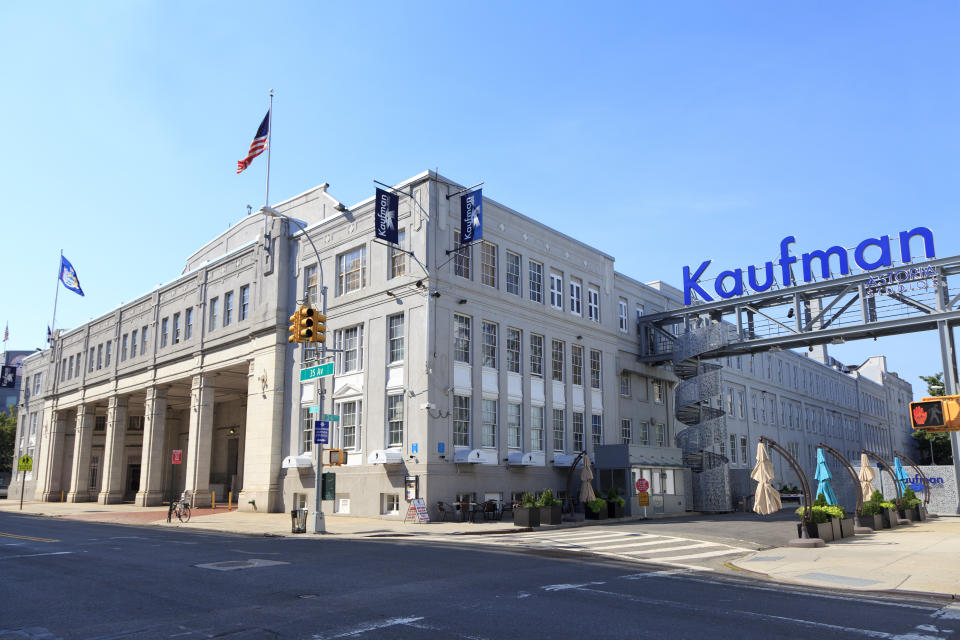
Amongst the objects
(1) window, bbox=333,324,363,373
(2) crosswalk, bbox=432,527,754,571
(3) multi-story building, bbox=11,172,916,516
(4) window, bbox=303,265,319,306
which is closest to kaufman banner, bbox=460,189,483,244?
(3) multi-story building, bbox=11,172,916,516

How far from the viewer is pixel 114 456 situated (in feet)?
180

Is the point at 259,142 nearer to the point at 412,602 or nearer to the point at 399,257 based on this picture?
the point at 399,257

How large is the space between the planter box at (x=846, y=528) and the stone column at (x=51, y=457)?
63548 millimetres

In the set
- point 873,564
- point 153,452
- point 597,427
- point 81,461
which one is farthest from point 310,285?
point 81,461

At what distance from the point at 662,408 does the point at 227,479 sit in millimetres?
33278

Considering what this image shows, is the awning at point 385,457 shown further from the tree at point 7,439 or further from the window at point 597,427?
the tree at point 7,439

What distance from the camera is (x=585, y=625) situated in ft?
29.8

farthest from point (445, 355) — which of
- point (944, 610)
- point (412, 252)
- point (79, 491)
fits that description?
point (79, 491)

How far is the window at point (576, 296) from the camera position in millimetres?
40844

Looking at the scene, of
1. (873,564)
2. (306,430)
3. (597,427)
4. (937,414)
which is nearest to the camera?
(937,414)

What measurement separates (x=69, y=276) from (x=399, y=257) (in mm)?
37889

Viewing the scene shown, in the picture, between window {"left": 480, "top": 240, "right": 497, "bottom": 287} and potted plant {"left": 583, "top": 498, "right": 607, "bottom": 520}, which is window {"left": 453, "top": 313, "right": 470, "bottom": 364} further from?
potted plant {"left": 583, "top": 498, "right": 607, "bottom": 520}

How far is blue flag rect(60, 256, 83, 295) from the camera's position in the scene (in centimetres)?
5719

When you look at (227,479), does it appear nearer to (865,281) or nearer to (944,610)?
(865,281)
